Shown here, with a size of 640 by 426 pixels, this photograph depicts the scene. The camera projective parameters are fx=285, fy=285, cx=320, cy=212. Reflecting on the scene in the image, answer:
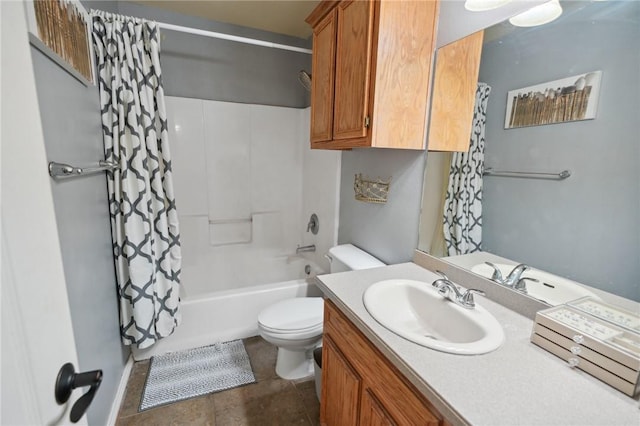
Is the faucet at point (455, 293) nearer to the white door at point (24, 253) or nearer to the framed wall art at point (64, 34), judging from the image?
the white door at point (24, 253)

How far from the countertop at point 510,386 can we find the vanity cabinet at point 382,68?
853mm

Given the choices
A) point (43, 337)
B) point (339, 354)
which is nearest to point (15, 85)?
point (43, 337)

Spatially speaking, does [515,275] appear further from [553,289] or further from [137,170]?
[137,170]

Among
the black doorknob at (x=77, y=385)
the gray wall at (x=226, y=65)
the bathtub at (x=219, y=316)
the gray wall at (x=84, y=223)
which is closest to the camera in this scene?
the black doorknob at (x=77, y=385)

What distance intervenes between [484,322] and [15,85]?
1.19m

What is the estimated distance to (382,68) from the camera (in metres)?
1.21

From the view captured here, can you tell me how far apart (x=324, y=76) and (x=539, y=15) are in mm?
951

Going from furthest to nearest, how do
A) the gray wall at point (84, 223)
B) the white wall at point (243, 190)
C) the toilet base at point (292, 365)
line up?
the white wall at point (243, 190), the toilet base at point (292, 365), the gray wall at point (84, 223)

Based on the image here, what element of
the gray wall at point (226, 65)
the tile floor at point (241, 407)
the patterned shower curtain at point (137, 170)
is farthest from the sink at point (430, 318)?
the gray wall at point (226, 65)

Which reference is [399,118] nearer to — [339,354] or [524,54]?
[524,54]

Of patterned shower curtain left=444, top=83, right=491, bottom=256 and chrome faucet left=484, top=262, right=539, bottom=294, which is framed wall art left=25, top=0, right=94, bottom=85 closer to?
patterned shower curtain left=444, top=83, right=491, bottom=256

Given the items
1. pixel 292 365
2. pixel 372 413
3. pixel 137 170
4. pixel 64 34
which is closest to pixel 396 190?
pixel 372 413

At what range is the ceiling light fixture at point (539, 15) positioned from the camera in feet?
3.02

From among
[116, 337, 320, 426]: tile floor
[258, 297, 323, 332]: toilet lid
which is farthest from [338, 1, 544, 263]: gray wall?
[116, 337, 320, 426]: tile floor
